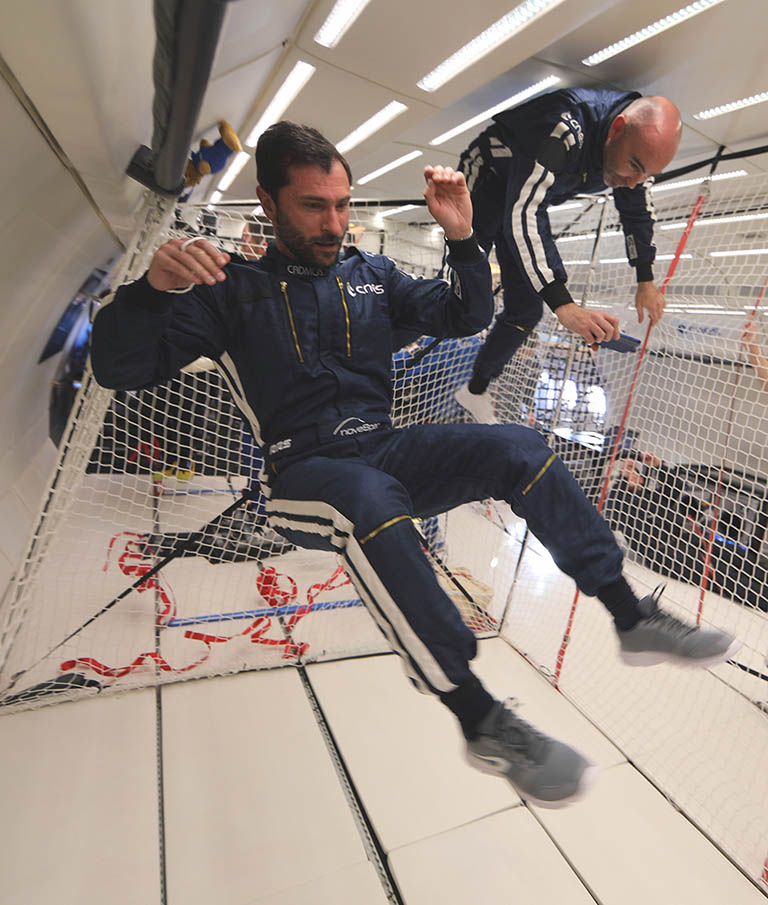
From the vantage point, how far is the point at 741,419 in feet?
10.3

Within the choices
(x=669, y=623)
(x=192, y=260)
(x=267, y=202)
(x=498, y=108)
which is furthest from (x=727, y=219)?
(x=192, y=260)

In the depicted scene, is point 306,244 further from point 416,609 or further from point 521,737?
point 521,737

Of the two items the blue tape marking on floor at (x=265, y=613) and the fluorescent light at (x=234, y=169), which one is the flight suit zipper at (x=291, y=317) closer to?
the blue tape marking on floor at (x=265, y=613)

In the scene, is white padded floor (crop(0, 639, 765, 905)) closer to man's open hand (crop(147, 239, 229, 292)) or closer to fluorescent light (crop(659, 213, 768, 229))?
man's open hand (crop(147, 239, 229, 292))

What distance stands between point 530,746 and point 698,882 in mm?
1055

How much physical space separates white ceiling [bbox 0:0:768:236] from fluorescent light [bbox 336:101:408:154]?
0.21 ft

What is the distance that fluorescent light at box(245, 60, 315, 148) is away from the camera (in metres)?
2.92

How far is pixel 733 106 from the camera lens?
2578 mm

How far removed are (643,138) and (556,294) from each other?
0.54m

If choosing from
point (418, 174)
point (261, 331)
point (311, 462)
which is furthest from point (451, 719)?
point (418, 174)

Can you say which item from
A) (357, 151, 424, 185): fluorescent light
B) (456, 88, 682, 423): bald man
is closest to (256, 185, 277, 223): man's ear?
(456, 88, 682, 423): bald man

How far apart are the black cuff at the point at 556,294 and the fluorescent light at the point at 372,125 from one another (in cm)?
222

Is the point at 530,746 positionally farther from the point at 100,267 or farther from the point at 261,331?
the point at 100,267

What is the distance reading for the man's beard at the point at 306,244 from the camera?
1.25 metres
